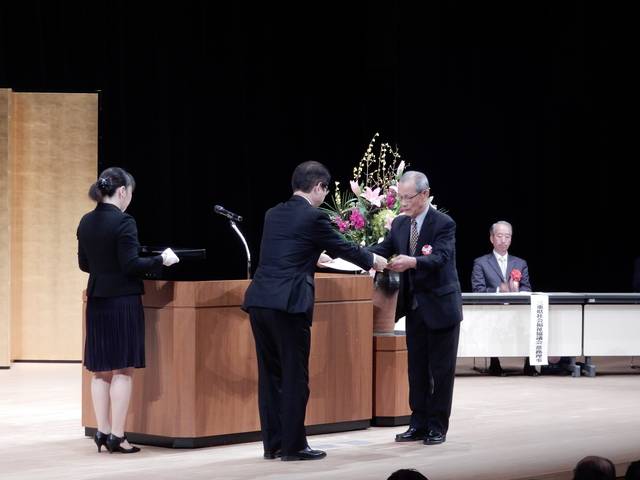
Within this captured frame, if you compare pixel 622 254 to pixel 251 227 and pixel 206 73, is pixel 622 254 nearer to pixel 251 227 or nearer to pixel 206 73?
pixel 251 227

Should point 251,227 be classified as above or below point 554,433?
above

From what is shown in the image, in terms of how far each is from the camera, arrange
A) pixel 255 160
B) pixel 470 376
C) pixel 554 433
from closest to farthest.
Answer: pixel 554 433 → pixel 470 376 → pixel 255 160

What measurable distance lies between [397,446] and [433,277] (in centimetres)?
87

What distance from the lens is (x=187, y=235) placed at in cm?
980

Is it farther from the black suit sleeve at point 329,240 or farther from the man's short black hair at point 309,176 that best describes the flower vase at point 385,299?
the man's short black hair at point 309,176

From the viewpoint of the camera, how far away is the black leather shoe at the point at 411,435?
6164 millimetres

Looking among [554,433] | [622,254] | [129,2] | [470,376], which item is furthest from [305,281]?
[622,254]

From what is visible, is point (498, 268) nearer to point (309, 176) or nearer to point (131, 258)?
point (309, 176)

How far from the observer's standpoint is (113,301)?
5723 mm

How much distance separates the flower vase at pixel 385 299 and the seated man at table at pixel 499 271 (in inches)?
111

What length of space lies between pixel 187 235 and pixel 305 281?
14.2 ft

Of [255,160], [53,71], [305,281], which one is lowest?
[305,281]

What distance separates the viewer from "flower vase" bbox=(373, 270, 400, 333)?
6.73 metres

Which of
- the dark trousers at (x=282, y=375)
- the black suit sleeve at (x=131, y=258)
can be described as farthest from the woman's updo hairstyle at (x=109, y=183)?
the dark trousers at (x=282, y=375)
